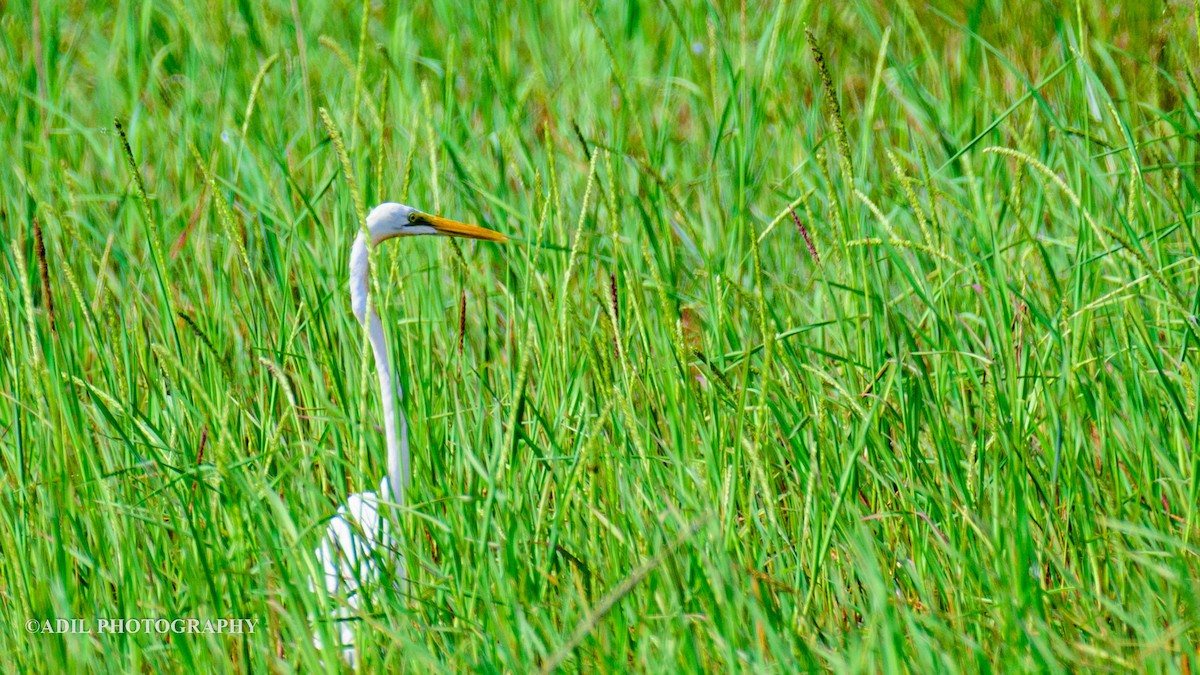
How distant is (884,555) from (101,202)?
225 centimetres

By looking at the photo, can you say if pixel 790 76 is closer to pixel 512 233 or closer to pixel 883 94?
pixel 883 94

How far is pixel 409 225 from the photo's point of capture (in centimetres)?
254

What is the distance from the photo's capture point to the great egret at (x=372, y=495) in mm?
1795

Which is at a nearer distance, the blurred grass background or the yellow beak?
the blurred grass background

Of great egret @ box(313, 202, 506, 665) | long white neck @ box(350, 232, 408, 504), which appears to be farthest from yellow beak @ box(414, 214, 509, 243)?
long white neck @ box(350, 232, 408, 504)

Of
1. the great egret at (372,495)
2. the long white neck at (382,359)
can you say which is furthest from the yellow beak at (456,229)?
the long white neck at (382,359)

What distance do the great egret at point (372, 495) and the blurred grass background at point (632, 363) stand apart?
0.06m

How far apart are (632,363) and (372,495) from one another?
504 mm

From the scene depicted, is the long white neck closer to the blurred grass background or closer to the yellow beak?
the blurred grass background

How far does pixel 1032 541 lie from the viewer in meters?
1.86

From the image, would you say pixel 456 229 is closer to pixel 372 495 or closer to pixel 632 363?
pixel 632 363

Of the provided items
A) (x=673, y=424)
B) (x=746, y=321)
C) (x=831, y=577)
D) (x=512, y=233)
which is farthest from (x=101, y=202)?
(x=831, y=577)

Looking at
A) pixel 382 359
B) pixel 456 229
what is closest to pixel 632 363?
pixel 382 359

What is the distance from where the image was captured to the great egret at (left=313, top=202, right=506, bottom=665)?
179cm
